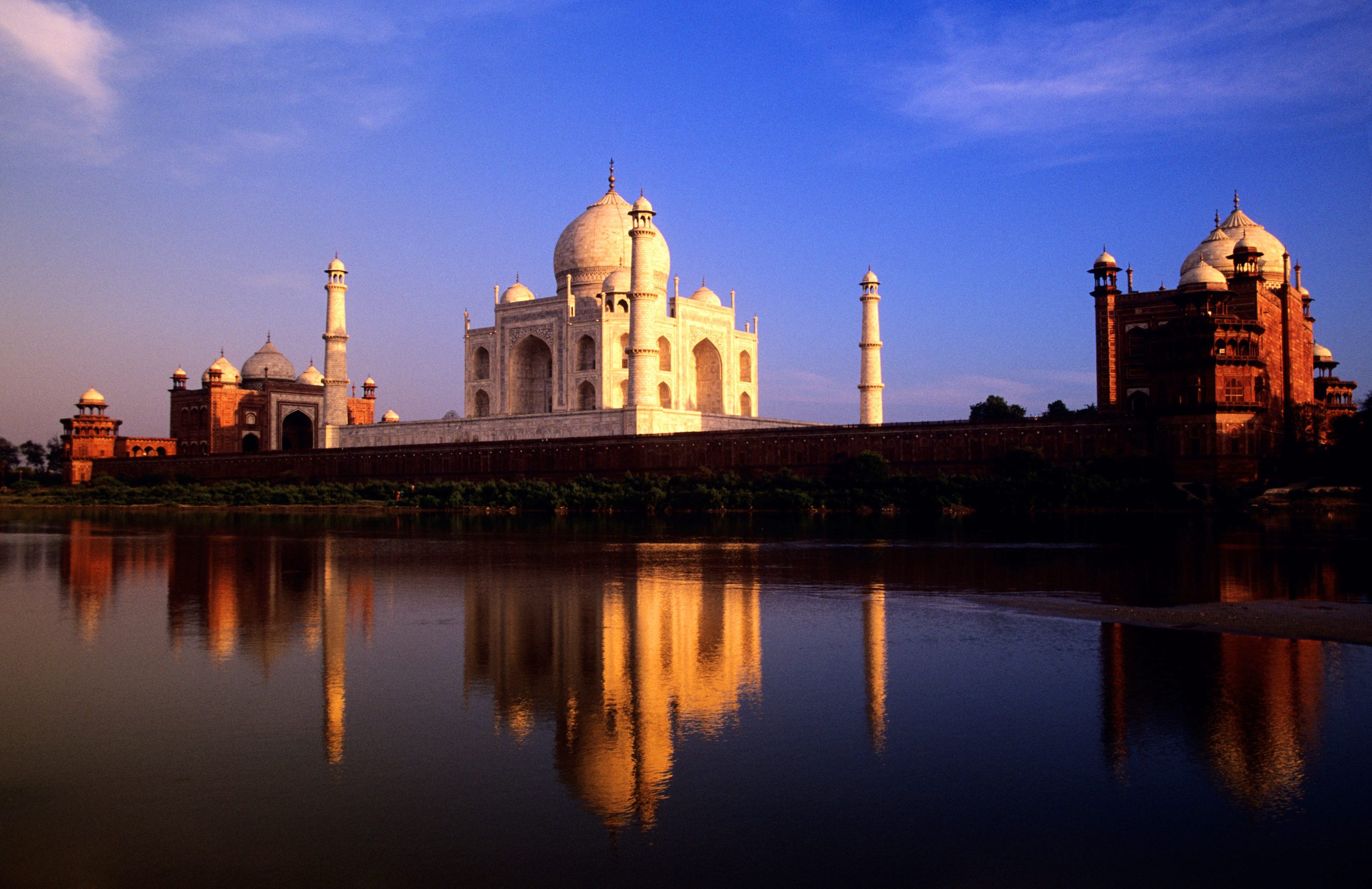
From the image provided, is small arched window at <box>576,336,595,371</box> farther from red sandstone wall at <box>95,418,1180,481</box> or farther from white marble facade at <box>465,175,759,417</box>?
red sandstone wall at <box>95,418,1180,481</box>

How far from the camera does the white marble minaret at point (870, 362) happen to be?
37031 millimetres

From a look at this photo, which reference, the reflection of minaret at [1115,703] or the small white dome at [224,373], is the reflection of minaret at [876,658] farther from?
the small white dome at [224,373]

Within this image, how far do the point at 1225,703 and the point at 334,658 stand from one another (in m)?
4.89

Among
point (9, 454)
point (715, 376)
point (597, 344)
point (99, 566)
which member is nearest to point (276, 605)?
point (99, 566)

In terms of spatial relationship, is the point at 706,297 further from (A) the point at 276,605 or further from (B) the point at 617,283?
(A) the point at 276,605

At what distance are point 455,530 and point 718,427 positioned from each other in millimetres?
20412

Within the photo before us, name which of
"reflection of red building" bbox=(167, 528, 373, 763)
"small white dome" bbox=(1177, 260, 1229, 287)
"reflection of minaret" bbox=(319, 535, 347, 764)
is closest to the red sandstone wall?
"small white dome" bbox=(1177, 260, 1229, 287)

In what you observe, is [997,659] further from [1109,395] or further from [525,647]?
[1109,395]

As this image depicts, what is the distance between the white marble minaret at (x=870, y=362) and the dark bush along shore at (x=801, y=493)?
678 centimetres

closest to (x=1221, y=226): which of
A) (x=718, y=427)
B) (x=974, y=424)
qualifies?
(x=974, y=424)

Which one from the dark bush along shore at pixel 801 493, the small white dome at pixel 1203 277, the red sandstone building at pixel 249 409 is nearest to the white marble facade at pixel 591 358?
the dark bush along shore at pixel 801 493

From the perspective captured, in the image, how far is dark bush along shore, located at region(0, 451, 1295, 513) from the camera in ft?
86.3

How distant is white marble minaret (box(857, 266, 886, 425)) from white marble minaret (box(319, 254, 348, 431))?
820 inches

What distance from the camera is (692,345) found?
4216 cm
